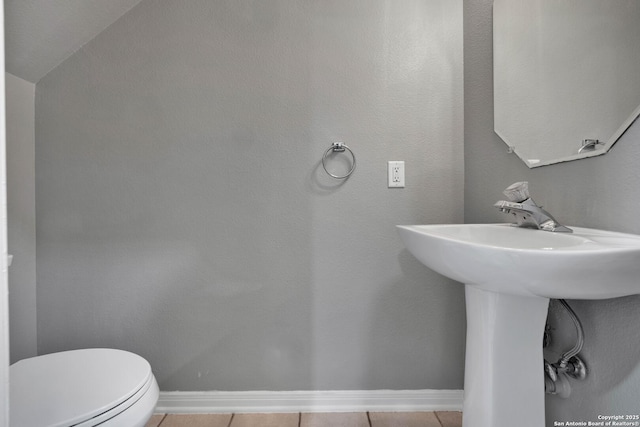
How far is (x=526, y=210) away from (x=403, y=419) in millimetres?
982

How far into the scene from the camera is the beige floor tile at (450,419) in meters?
1.36

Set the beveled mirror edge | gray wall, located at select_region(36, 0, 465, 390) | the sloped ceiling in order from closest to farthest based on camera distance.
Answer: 1. the beveled mirror edge
2. the sloped ceiling
3. gray wall, located at select_region(36, 0, 465, 390)

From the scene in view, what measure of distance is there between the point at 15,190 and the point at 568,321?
1985 millimetres

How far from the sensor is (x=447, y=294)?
147 cm

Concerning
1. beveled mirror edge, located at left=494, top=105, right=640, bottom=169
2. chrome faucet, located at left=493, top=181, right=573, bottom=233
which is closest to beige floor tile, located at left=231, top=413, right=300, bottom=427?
chrome faucet, located at left=493, top=181, right=573, bottom=233

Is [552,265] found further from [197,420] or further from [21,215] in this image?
[21,215]

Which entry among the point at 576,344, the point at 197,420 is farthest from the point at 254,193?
the point at 576,344

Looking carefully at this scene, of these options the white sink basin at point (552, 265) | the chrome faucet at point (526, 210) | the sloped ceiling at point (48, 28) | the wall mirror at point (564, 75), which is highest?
the sloped ceiling at point (48, 28)

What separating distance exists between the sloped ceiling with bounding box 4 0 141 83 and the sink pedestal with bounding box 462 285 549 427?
1.70 m

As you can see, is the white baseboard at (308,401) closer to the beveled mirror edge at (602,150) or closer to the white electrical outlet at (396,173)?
the white electrical outlet at (396,173)

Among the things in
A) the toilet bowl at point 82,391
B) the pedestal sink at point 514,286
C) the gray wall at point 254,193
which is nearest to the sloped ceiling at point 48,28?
the gray wall at point 254,193

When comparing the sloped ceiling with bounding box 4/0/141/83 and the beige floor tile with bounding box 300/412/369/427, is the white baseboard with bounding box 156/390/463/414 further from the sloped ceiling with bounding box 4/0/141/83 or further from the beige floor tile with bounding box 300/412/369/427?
the sloped ceiling with bounding box 4/0/141/83

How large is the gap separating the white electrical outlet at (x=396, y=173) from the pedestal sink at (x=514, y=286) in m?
0.38

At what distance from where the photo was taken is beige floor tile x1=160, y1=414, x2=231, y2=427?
4.50 ft
